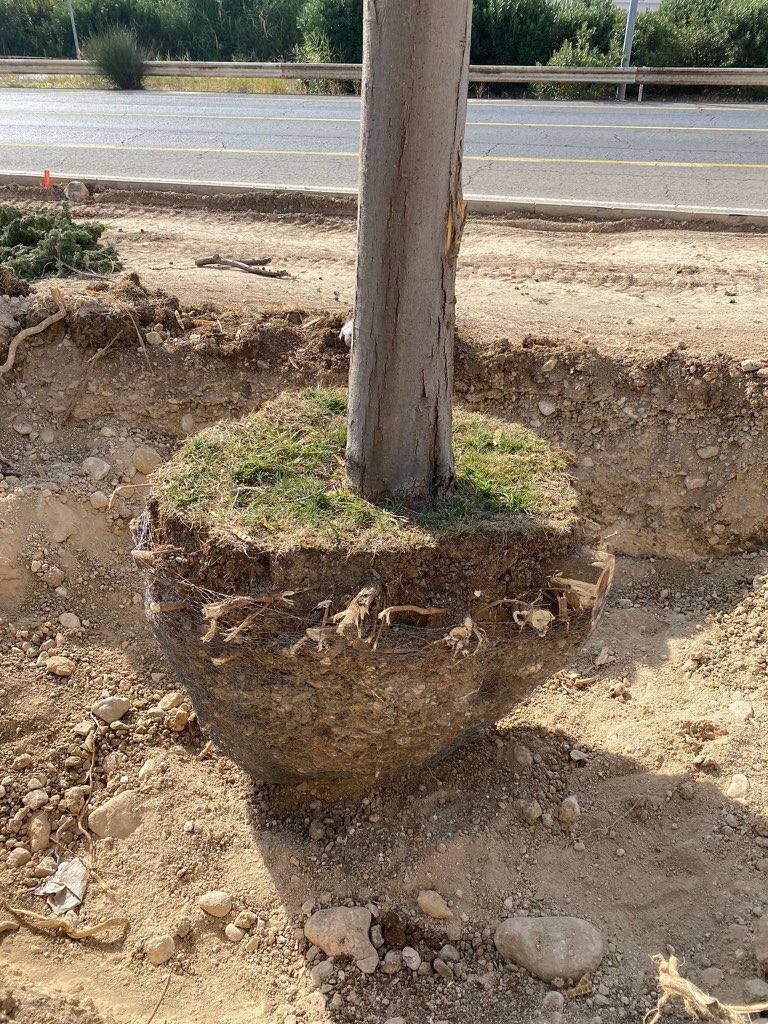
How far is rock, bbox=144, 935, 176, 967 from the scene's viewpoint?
3.04m

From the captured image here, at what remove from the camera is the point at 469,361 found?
498 cm

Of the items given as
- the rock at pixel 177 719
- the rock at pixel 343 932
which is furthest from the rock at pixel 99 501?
the rock at pixel 343 932

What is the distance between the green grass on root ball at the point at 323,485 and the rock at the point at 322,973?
156 cm

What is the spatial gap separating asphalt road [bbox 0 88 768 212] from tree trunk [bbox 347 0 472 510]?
602 cm

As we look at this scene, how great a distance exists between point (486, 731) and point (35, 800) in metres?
2.04

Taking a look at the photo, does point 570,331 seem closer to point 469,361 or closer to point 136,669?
point 469,361

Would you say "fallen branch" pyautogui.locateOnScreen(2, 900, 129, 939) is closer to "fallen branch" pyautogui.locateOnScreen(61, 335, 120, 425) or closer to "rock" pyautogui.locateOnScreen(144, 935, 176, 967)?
"rock" pyautogui.locateOnScreen(144, 935, 176, 967)

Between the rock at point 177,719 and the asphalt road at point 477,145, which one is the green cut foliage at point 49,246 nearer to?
the asphalt road at point 477,145

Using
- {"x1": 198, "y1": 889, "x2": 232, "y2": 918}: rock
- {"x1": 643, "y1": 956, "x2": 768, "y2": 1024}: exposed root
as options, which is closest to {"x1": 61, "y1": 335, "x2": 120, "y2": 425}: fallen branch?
{"x1": 198, "y1": 889, "x2": 232, "y2": 918}: rock

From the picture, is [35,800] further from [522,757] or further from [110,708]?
[522,757]

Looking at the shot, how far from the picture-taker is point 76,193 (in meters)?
8.48

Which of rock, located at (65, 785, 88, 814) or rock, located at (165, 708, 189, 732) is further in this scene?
rock, located at (165, 708, 189, 732)

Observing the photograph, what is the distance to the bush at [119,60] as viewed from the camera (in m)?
15.8

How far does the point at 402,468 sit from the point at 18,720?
7.78 ft
